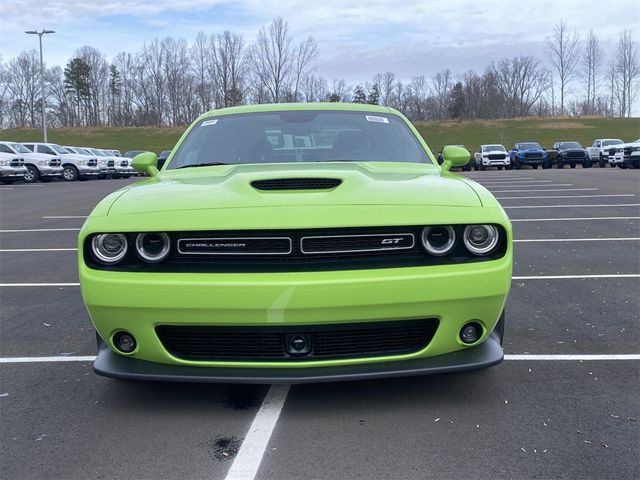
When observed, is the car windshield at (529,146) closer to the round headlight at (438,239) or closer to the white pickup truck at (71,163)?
the white pickup truck at (71,163)

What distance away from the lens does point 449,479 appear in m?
2.48

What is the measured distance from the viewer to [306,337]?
2.86 metres

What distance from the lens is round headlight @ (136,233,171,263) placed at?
2.91 metres

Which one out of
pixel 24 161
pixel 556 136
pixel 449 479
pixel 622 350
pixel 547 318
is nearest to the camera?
pixel 449 479

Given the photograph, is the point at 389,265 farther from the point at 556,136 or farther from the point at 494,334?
the point at 556,136

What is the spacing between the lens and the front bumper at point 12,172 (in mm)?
25484

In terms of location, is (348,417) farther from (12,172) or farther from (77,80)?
(77,80)

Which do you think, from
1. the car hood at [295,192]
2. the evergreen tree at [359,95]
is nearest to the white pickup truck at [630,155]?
the car hood at [295,192]

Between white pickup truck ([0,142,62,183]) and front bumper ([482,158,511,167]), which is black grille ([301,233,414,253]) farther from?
front bumper ([482,158,511,167])

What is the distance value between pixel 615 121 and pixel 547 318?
2911 inches

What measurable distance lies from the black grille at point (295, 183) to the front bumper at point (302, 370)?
36.6 inches

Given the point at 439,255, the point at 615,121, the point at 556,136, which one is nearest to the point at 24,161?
the point at 439,255

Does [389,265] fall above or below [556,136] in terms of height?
below

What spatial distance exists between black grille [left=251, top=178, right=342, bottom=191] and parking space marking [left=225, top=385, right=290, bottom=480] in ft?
3.76
